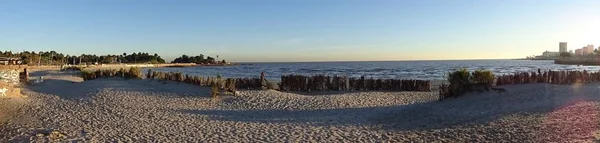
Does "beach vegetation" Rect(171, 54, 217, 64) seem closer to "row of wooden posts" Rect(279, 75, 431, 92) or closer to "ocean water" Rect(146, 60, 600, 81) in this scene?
"ocean water" Rect(146, 60, 600, 81)

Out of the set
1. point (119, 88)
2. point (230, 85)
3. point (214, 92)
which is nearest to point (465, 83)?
point (214, 92)

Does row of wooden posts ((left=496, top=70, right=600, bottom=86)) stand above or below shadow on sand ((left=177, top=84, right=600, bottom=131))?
above

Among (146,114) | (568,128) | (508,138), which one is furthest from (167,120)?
(568,128)

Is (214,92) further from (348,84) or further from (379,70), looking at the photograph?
(379,70)

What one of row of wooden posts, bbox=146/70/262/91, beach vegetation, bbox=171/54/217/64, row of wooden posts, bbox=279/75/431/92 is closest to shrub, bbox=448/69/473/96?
row of wooden posts, bbox=279/75/431/92

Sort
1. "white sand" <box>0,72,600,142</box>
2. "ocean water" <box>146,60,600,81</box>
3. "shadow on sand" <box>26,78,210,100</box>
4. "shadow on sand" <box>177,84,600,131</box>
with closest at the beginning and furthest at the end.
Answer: "white sand" <box>0,72,600,142</box> < "shadow on sand" <box>177,84,600,131</box> < "shadow on sand" <box>26,78,210,100</box> < "ocean water" <box>146,60,600,81</box>

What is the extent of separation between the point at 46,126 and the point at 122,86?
945 centimetres

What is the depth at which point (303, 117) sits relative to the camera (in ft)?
41.3

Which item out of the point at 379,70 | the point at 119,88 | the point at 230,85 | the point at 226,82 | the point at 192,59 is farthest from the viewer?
the point at 192,59

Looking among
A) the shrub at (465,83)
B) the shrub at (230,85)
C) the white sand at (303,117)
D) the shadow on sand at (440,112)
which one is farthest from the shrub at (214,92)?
the shrub at (465,83)

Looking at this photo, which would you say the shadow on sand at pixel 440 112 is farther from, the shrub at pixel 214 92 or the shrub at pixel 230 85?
the shrub at pixel 230 85

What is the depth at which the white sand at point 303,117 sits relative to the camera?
30.3 feet

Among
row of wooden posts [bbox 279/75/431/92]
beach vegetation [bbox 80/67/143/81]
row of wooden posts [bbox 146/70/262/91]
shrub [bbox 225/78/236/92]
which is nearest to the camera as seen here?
shrub [bbox 225/78/236/92]

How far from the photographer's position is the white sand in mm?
9227
